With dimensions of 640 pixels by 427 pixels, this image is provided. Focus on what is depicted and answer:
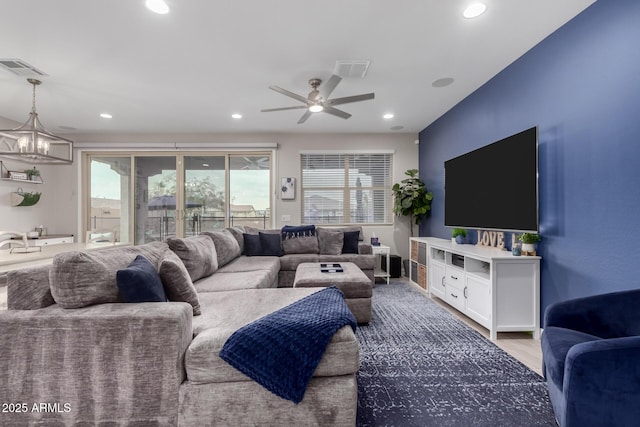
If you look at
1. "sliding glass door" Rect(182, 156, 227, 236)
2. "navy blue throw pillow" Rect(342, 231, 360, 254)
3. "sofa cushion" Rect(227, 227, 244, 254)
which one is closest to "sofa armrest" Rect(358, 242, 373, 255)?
"navy blue throw pillow" Rect(342, 231, 360, 254)

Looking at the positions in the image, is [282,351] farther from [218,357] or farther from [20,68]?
[20,68]

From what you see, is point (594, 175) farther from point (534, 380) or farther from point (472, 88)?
point (472, 88)

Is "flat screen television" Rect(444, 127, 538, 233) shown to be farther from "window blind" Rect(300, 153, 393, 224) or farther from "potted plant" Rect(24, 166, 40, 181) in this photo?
"potted plant" Rect(24, 166, 40, 181)

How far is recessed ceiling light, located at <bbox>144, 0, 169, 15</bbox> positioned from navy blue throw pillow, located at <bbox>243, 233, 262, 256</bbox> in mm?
2898

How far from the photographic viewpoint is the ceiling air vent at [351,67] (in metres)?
2.60

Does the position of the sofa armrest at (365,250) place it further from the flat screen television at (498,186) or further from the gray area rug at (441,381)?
the gray area rug at (441,381)

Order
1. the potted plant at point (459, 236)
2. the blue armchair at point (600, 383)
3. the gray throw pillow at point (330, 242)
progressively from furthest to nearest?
the gray throw pillow at point (330, 242) → the potted plant at point (459, 236) → the blue armchair at point (600, 383)

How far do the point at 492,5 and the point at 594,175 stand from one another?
1.43 metres

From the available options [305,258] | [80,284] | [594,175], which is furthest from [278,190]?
[594,175]

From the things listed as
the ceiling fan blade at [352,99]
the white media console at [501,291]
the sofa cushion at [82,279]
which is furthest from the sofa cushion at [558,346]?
the ceiling fan blade at [352,99]

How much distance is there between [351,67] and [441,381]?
2786 mm

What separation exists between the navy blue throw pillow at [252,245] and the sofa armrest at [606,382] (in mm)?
3648

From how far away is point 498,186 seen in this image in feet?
8.92

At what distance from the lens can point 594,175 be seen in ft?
6.31
